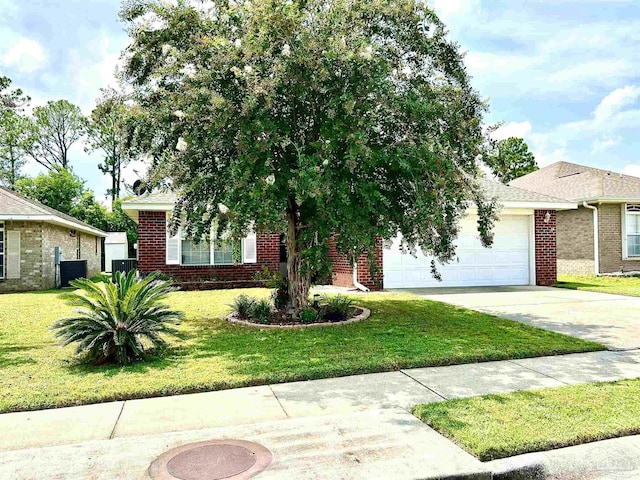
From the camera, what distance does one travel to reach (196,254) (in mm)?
15109

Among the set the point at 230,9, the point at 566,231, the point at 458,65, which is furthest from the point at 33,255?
the point at 566,231

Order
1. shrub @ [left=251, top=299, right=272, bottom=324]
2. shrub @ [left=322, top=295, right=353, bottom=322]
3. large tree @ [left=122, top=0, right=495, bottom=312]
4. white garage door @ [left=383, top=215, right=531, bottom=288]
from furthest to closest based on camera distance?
white garage door @ [left=383, top=215, right=531, bottom=288] → shrub @ [left=322, top=295, right=353, bottom=322] → shrub @ [left=251, top=299, right=272, bottom=324] → large tree @ [left=122, top=0, right=495, bottom=312]

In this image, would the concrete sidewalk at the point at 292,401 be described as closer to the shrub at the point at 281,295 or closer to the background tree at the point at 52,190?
the shrub at the point at 281,295

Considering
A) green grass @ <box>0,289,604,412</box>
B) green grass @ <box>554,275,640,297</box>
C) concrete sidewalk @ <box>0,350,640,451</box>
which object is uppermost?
green grass @ <box>554,275,640,297</box>

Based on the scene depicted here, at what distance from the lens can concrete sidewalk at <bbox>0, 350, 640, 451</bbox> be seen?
395 centimetres

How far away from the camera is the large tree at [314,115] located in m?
6.96

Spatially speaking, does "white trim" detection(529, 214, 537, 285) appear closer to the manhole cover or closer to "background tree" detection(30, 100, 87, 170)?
the manhole cover

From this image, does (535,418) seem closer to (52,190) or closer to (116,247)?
(116,247)

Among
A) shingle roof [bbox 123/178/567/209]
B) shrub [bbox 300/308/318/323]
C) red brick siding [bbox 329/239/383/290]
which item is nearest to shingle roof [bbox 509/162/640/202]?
shingle roof [bbox 123/178/567/209]

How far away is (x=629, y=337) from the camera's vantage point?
714 centimetres

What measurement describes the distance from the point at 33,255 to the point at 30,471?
1497 centimetres

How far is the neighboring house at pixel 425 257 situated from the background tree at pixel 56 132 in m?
30.5

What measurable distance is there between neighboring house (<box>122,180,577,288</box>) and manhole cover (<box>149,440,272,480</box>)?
10.9 meters

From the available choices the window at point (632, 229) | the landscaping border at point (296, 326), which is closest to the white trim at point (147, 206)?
the landscaping border at point (296, 326)
